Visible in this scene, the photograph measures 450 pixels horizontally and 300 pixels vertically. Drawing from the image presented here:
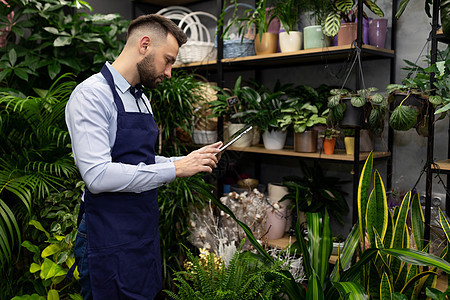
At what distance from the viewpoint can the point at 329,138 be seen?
2.21m

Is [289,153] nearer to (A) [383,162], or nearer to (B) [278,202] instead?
(B) [278,202]

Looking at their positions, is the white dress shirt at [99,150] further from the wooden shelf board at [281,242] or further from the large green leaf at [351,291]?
the wooden shelf board at [281,242]

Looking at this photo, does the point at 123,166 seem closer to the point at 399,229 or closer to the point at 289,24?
the point at 399,229

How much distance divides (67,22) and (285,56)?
1.67 metres

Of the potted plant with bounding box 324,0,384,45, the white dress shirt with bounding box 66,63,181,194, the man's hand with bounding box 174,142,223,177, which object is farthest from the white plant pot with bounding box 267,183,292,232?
the white dress shirt with bounding box 66,63,181,194

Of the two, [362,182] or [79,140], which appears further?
[362,182]

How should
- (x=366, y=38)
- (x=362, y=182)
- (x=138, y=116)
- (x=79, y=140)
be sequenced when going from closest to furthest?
(x=79, y=140) < (x=138, y=116) < (x=362, y=182) < (x=366, y=38)

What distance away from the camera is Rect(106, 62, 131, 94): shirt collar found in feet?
5.09

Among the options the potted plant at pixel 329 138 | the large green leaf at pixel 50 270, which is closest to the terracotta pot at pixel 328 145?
the potted plant at pixel 329 138

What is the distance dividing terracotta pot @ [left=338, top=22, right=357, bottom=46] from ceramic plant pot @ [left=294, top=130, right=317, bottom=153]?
51 cm

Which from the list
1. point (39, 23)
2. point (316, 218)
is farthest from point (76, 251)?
point (39, 23)

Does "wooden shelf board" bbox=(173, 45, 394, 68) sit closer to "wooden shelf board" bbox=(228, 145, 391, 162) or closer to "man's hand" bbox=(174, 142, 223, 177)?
"wooden shelf board" bbox=(228, 145, 391, 162)

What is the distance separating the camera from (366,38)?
7.20ft

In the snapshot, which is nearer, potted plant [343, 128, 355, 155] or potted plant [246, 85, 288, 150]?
potted plant [343, 128, 355, 155]
